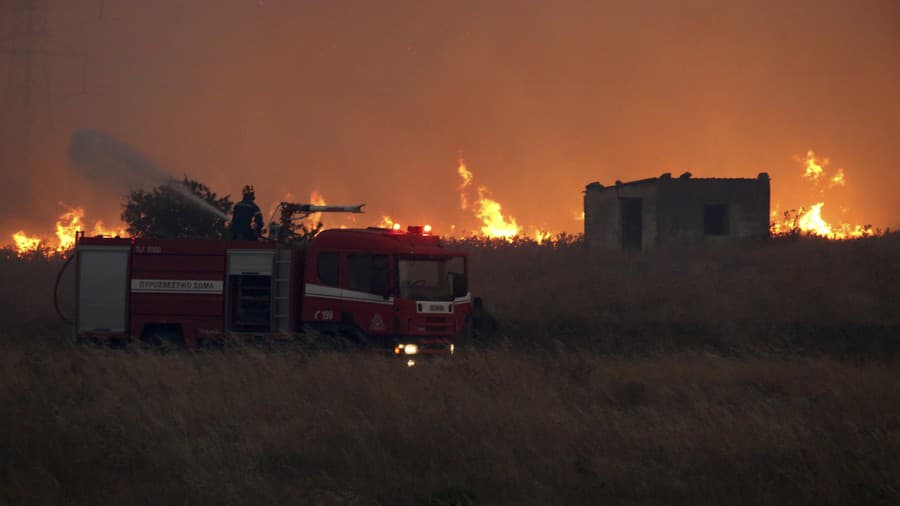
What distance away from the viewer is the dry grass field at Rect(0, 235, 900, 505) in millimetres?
8883

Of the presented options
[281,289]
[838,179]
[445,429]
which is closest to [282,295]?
[281,289]

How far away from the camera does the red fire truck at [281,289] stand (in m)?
17.2

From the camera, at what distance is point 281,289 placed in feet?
60.5

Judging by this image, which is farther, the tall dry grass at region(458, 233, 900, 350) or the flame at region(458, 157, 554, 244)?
the flame at region(458, 157, 554, 244)

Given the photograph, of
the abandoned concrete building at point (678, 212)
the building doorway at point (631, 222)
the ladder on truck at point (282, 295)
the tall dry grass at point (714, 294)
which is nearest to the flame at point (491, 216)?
the abandoned concrete building at point (678, 212)

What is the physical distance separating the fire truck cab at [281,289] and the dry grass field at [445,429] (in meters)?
0.98

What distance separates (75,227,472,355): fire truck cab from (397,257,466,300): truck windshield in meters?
0.02

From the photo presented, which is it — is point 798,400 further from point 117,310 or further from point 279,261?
point 117,310

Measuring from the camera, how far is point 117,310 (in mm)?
19125

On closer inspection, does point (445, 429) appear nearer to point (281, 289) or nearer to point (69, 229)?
point (281, 289)

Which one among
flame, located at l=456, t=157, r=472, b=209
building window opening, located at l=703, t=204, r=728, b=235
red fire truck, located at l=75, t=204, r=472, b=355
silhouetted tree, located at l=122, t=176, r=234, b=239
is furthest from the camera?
flame, located at l=456, t=157, r=472, b=209

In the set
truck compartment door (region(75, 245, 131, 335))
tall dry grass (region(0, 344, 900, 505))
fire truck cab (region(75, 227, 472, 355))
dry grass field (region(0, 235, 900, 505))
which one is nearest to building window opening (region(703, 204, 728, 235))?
dry grass field (region(0, 235, 900, 505))

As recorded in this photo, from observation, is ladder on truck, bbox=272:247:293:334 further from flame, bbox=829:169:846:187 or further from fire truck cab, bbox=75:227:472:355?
flame, bbox=829:169:846:187

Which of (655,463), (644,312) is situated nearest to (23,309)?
(644,312)
